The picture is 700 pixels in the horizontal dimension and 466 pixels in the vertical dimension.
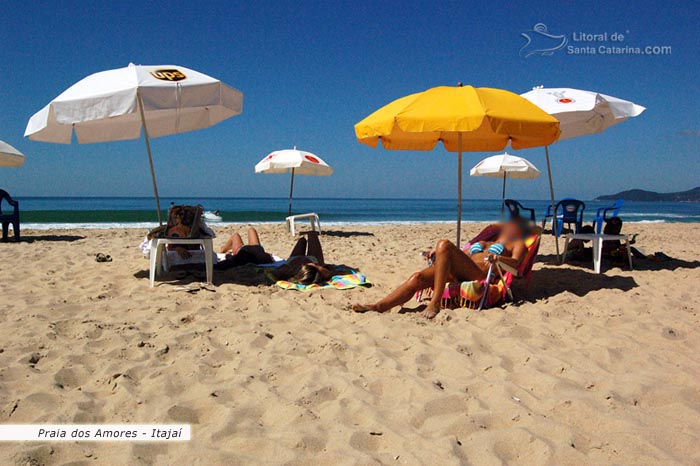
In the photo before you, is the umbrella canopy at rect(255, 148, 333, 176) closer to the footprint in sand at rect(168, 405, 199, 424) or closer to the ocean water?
the ocean water

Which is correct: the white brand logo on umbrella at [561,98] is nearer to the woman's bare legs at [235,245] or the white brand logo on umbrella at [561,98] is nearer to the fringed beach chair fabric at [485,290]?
Answer: the fringed beach chair fabric at [485,290]

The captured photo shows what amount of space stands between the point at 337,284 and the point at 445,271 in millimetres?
1380

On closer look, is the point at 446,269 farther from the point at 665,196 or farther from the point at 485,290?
the point at 665,196

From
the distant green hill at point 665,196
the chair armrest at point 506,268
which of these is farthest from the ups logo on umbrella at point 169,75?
the distant green hill at point 665,196

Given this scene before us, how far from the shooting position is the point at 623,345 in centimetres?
303

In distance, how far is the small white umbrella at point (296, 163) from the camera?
10922 millimetres

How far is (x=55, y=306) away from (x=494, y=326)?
352 centimetres

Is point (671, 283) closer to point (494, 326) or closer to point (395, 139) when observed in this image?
point (494, 326)

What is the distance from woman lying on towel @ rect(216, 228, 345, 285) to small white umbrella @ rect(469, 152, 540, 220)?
27.2 ft

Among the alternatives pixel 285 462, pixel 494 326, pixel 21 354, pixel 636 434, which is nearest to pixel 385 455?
pixel 285 462

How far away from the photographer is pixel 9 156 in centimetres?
917

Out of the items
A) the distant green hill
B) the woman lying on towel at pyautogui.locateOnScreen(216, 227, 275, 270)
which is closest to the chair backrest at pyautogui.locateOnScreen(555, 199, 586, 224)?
the woman lying on towel at pyautogui.locateOnScreen(216, 227, 275, 270)

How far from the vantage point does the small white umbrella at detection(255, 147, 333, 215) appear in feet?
35.8

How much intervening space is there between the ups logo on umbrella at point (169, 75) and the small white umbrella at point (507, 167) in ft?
31.3
